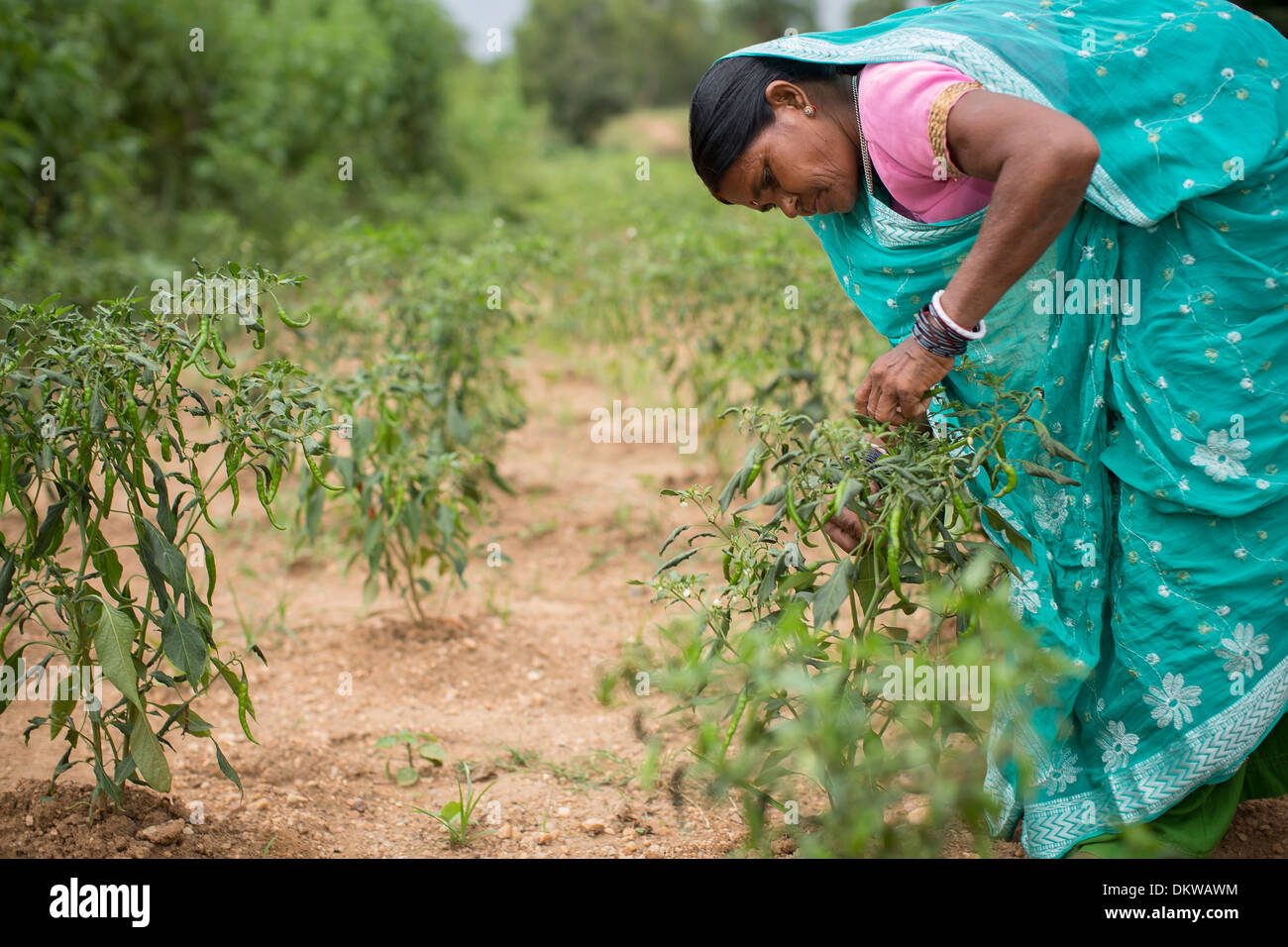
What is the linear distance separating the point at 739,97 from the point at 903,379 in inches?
20.1

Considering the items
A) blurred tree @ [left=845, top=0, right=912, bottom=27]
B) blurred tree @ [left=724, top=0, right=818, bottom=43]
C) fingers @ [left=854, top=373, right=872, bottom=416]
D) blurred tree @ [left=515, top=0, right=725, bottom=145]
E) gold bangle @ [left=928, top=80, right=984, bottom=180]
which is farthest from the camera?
blurred tree @ [left=724, top=0, right=818, bottom=43]

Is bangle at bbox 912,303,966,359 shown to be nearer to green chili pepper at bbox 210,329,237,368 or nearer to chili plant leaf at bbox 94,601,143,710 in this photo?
green chili pepper at bbox 210,329,237,368

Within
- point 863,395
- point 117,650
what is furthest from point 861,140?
point 117,650

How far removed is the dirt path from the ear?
1.00 metres

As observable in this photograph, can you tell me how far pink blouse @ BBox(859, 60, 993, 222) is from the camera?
60.1 inches

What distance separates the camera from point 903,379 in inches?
62.5

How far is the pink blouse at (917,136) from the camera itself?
5.00ft

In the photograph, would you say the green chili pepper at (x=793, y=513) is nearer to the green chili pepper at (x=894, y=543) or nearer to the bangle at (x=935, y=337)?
the green chili pepper at (x=894, y=543)

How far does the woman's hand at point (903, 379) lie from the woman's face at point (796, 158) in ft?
1.02

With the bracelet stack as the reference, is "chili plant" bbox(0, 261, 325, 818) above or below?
below

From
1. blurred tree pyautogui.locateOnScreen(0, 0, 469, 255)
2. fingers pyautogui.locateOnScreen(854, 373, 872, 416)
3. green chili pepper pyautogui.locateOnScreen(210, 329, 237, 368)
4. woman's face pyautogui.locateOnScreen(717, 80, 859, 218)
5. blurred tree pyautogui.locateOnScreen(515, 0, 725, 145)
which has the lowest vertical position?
fingers pyautogui.locateOnScreen(854, 373, 872, 416)

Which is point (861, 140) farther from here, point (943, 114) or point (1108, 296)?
point (1108, 296)

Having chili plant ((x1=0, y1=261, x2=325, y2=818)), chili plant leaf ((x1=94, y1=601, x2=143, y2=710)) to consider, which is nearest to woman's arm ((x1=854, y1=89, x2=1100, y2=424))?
chili plant ((x1=0, y1=261, x2=325, y2=818))
